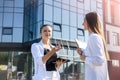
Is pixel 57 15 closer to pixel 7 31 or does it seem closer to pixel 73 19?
pixel 73 19

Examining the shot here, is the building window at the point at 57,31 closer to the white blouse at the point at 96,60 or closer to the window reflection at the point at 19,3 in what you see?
the window reflection at the point at 19,3

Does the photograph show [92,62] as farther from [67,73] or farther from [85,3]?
[85,3]

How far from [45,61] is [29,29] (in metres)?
20.2

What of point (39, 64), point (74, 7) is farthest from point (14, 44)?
point (39, 64)

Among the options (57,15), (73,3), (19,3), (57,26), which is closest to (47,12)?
(57,15)

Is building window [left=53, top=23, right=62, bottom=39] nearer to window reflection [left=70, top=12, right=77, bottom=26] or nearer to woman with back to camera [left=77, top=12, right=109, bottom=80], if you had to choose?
window reflection [left=70, top=12, right=77, bottom=26]

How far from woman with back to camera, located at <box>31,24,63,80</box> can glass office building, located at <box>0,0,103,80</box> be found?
59.4 feet

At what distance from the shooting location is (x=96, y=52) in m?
2.73

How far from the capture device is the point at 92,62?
107 inches

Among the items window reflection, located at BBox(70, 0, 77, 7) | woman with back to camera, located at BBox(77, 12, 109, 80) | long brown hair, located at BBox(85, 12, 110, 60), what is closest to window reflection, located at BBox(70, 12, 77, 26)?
window reflection, located at BBox(70, 0, 77, 7)

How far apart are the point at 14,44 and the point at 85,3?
307 inches

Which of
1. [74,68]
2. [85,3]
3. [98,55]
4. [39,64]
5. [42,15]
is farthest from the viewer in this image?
[85,3]

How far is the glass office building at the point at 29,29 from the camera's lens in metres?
22.0

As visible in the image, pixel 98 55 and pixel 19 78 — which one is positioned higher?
pixel 98 55
